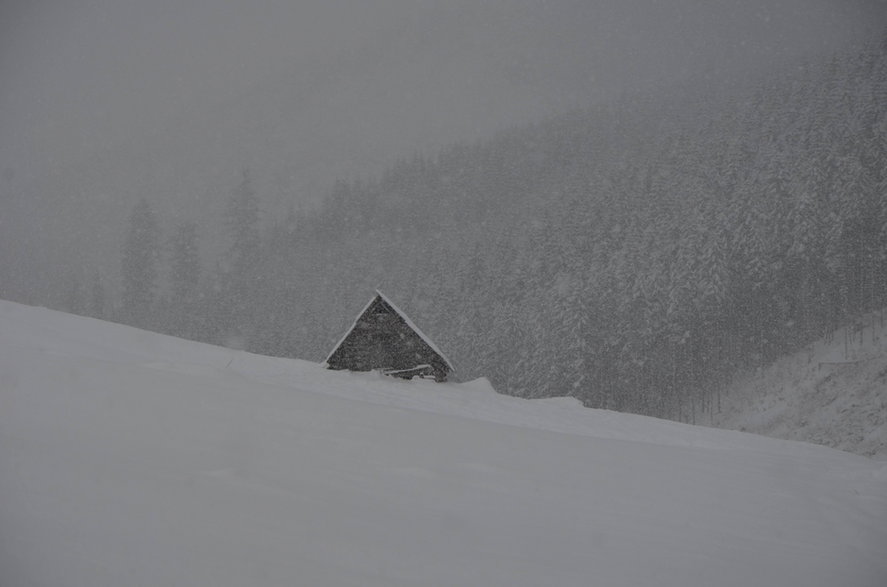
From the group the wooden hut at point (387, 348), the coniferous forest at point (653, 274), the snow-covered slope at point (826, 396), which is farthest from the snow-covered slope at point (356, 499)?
the coniferous forest at point (653, 274)

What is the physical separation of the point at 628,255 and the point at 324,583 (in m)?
50.4

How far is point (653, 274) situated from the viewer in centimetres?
4741

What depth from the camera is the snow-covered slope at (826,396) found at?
33.7 m

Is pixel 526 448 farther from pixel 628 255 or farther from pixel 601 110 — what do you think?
pixel 601 110

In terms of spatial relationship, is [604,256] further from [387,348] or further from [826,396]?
[387,348]

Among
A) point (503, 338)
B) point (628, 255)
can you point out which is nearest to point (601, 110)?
point (628, 255)

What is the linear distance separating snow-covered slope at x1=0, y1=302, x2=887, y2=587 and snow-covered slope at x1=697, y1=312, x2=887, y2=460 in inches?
1190

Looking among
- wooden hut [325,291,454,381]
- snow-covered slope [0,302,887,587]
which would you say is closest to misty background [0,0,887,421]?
wooden hut [325,291,454,381]

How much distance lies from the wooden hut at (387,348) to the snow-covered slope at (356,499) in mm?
14870

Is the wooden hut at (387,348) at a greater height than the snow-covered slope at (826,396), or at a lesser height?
greater

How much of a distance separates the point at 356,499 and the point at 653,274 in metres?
47.0

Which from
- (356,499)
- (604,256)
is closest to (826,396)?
(604,256)

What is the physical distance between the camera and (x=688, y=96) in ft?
356

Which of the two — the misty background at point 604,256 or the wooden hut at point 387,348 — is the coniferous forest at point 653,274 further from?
the wooden hut at point 387,348
